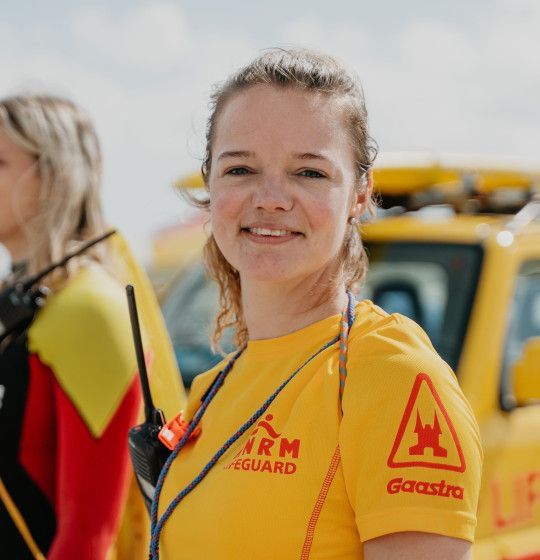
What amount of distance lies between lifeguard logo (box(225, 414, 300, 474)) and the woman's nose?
0.35m

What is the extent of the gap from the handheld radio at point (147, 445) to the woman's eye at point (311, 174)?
548 millimetres

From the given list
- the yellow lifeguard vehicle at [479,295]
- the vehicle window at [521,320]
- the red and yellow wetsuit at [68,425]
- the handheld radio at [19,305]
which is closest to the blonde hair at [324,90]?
the red and yellow wetsuit at [68,425]

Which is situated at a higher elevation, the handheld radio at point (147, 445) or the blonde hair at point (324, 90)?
the blonde hair at point (324, 90)

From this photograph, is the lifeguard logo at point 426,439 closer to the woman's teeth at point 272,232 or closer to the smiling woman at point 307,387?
the smiling woman at point 307,387

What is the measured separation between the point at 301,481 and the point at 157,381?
3.68ft

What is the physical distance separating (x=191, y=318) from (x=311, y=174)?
286 cm

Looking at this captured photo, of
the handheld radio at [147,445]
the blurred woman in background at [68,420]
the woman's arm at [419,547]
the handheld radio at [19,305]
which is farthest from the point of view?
the handheld radio at [19,305]

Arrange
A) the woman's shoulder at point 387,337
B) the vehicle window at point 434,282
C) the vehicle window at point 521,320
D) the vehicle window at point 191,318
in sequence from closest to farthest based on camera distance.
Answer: the woman's shoulder at point 387,337 → the vehicle window at point 521,320 → the vehicle window at point 434,282 → the vehicle window at point 191,318

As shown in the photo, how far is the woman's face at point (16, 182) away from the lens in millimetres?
2637

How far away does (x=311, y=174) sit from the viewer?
164cm

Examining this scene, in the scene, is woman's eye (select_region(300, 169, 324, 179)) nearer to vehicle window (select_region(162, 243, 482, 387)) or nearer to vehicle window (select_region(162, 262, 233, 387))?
vehicle window (select_region(162, 243, 482, 387))

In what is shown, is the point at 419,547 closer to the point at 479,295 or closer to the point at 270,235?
the point at 270,235

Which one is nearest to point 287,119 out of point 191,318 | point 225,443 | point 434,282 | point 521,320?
point 225,443

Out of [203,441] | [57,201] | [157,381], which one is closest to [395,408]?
[203,441]
